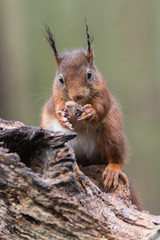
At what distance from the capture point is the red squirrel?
5.16ft

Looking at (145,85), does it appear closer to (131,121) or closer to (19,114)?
(131,121)

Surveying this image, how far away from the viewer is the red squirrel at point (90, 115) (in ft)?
5.16

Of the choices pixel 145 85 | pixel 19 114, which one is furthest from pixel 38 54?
pixel 145 85

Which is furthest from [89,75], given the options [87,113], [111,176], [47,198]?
[47,198]

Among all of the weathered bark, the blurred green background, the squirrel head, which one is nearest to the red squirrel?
the squirrel head

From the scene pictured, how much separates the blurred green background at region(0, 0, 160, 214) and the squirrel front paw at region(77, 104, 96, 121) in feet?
5.26

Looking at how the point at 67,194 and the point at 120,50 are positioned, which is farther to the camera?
the point at 120,50

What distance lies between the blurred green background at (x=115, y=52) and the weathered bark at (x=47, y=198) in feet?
7.03

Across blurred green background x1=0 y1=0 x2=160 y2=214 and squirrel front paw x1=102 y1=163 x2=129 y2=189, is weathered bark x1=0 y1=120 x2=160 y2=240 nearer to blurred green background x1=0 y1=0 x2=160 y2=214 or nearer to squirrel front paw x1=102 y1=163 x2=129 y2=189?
squirrel front paw x1=102 y1=163 x2=129 y2=189

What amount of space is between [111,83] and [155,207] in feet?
3.57

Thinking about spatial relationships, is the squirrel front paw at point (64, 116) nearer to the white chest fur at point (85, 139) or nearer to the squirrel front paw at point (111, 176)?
the white chest fur at point (85, 139)

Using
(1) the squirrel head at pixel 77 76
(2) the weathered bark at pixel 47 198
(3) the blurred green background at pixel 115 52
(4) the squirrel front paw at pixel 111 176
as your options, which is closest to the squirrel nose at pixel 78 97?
(1) the squirrel head at pixel 77 76

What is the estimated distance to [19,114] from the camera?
3625 mm

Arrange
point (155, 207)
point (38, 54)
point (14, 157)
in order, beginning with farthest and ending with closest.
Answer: point (38, 54) → point (155, 207) → point (14, 157)
